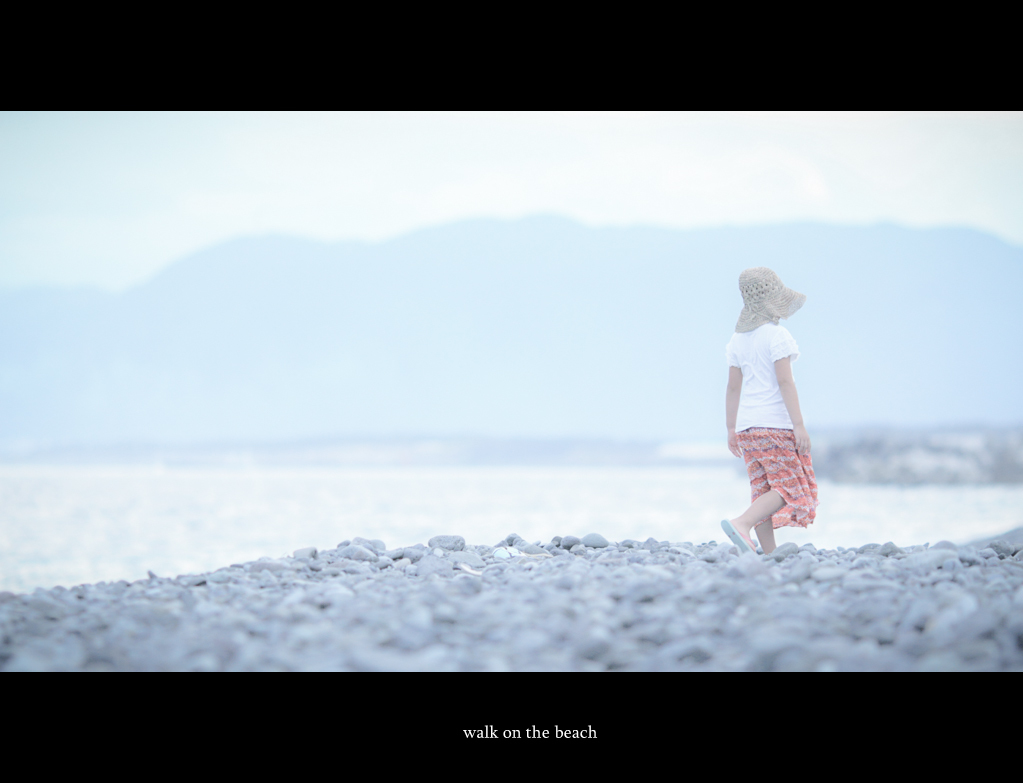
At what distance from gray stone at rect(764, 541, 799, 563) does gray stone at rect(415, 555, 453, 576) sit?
1.31m

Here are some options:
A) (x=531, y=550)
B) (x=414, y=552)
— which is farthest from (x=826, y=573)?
(x=414, y=552)

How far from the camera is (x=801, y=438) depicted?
321 centimetres

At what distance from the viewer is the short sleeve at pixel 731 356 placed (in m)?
3.42

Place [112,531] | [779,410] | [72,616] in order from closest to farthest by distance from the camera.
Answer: [72,616]
[779,410]
[112,531]

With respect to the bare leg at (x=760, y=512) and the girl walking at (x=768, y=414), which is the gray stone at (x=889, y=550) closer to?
the girl walking at (x=768, y=414)

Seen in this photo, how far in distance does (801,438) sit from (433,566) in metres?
1.75

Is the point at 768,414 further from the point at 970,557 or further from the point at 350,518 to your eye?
the point at 350,518

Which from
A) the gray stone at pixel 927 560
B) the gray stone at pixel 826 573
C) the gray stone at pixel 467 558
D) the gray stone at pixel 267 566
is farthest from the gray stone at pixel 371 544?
the gray stone at pixel 927 560

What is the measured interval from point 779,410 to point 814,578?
1.18 metres

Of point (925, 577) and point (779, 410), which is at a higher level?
point (779, 410)

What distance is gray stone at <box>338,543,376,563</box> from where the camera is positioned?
3.04 m
